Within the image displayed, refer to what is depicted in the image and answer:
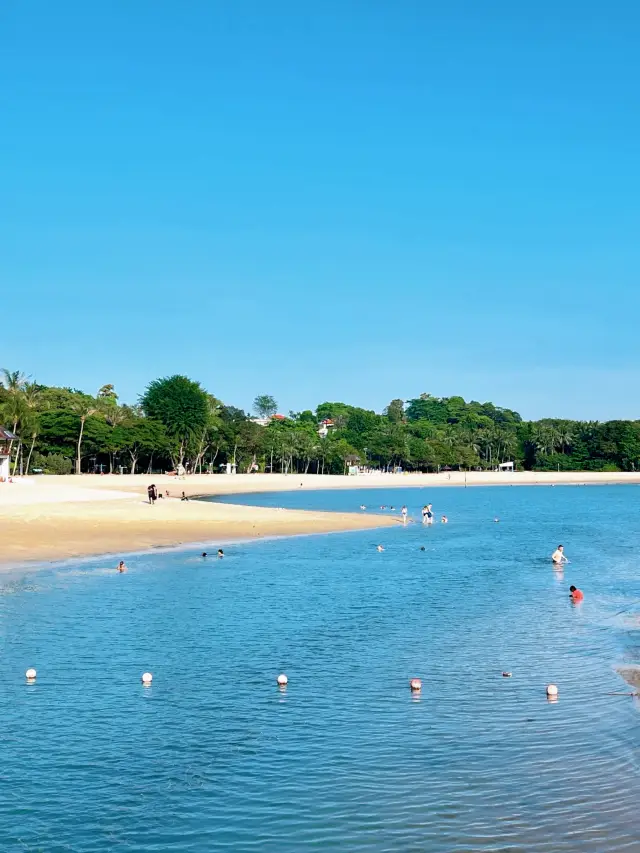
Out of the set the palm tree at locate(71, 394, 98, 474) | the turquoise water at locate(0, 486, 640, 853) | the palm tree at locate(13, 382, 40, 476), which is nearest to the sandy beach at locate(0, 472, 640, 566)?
the turquoise water at locate(0, 486, 640, 853)

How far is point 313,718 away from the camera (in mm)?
18109

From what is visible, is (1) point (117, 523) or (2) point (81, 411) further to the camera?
(2) point (81, 411)

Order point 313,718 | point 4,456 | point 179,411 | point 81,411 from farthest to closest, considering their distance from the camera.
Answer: point 179,411, point 81,411, point 4,456, point 313,718

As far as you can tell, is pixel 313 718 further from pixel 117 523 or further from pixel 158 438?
pixel 158 438

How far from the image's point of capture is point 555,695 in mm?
19438

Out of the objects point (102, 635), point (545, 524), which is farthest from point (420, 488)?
point (102, 635)

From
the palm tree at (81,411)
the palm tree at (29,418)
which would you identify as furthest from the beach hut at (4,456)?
the palm tree at (81,411)

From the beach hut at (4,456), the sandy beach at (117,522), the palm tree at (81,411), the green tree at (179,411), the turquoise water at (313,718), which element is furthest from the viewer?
the green tree at (179,411)

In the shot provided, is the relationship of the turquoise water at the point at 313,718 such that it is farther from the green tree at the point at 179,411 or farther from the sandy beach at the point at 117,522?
the green tree at the point at 179,411

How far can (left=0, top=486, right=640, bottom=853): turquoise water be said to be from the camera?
1294cm

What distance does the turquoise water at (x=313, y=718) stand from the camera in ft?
42.4

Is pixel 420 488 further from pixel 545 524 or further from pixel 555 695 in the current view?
pixel 555 695

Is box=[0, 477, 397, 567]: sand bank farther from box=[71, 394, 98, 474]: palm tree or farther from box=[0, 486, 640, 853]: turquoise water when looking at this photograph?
box=[71, 394, 98, 474]: palm tree

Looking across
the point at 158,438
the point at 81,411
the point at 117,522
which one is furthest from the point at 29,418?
the point at 117,522
